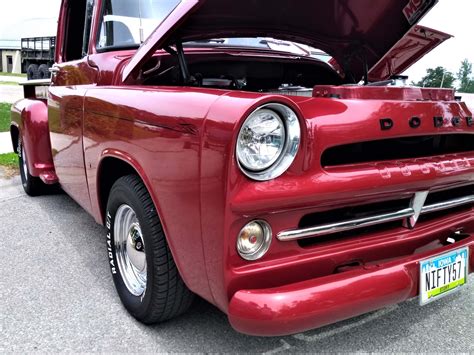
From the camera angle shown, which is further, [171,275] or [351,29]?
[351,29]

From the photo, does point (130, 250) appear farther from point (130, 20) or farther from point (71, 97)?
point (130, 20)

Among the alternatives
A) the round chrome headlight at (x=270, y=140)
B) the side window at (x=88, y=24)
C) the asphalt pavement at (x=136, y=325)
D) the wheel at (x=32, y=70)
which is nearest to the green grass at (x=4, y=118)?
the side window at (x=88, y=24)

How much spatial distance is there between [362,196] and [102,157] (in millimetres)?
1477

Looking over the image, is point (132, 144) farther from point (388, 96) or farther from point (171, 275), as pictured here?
point (388, 96)

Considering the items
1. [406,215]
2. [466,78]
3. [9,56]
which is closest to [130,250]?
[406,215]

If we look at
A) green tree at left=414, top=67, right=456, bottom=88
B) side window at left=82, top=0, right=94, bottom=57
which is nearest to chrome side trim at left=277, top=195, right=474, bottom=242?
green tree at left=414, top=67, right=456, bottom=88

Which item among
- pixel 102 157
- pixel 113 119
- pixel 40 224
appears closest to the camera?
pixel 113 119

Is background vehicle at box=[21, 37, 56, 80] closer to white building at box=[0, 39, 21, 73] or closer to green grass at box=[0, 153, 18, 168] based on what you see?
green grass at box=[0, 153, 18, 168]

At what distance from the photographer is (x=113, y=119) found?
2.46 m

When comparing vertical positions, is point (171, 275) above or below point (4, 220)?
above

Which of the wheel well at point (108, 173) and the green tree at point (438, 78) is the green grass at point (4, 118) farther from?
the green tree at point (438, 78)

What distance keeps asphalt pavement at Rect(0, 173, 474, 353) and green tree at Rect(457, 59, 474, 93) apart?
167 centimetres

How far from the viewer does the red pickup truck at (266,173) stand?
5.69 ft

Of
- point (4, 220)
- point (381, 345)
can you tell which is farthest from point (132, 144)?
point (4, 220)
